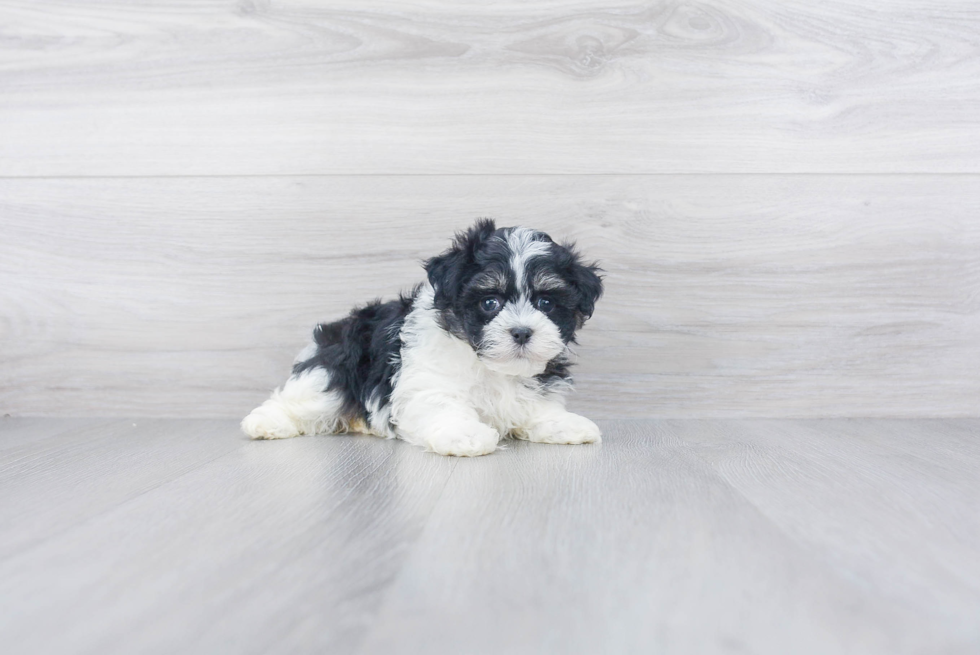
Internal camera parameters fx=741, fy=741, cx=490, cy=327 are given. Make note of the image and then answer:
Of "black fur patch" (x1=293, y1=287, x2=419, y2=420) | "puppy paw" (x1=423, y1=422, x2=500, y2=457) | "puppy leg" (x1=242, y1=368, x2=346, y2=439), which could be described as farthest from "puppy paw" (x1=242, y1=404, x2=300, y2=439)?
"puppy paw" (x1=423, y1=422, x2=500, y2=457)

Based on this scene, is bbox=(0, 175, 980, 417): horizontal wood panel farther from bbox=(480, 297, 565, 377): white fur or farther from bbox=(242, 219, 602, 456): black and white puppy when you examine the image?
bbox=(480, 297, 565, 377): white fur

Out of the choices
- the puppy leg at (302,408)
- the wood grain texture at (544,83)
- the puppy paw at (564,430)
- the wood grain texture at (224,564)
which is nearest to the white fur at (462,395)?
the puppy paw at (564,430)

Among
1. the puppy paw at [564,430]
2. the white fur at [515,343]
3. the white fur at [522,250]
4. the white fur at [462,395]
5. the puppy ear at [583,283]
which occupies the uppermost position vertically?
the white fur at [522,250]

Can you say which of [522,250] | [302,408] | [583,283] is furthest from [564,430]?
[302,408]

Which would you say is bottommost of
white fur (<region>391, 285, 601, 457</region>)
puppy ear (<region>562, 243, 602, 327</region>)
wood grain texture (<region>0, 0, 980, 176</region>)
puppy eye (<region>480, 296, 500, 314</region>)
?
white fur (<region>391, 285, 601, 457</region>)

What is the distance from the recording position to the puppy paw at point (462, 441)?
5.90 ft

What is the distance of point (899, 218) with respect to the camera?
244cm

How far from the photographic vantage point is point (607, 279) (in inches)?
96.2

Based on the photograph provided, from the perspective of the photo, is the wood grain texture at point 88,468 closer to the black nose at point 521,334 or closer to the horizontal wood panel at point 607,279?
the horizontal wood panel at point 607,279

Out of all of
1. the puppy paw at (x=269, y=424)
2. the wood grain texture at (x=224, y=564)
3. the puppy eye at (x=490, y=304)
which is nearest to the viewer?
the wood grain texture at (x=224, y=564)

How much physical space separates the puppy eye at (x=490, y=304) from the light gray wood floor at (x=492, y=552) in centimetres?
37

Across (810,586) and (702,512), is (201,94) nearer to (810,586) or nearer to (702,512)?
(702,512)

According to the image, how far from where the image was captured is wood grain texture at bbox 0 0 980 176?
7.93ft

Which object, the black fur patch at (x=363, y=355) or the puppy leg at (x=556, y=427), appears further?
the black fur patch at (x=363, y=355)
